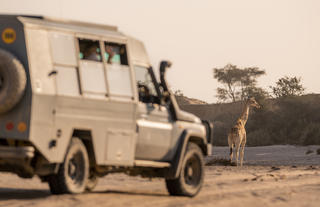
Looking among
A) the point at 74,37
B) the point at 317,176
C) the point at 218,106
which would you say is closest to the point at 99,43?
the point at 74,37

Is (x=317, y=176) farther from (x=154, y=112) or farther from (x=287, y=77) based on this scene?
(x=287, y=77)

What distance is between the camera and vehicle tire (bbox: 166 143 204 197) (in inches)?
593

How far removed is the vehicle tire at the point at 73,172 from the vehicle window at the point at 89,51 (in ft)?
4.60

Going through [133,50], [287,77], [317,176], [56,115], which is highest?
[287,77]

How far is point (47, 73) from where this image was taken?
1225 cm

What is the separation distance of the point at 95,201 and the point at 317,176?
11959 mm

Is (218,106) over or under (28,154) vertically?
over

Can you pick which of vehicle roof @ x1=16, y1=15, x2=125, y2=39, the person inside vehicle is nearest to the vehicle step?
the person inside vehicle

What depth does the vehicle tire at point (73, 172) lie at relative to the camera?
12.8m

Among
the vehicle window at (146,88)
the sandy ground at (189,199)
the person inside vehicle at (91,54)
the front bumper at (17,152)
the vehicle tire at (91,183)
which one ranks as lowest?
the sandy ground at (189,199)

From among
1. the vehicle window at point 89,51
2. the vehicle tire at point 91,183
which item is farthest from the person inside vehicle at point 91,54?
the vehicle tire at point 91,183

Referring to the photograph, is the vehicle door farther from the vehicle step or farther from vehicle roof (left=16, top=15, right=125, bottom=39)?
vehicle roof (left=16, top=15, right=125, bottom=39)

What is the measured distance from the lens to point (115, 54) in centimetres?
1362

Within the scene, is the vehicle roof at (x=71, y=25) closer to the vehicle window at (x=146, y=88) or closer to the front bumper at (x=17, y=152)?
the vehicle window at (x=146, y=88)
